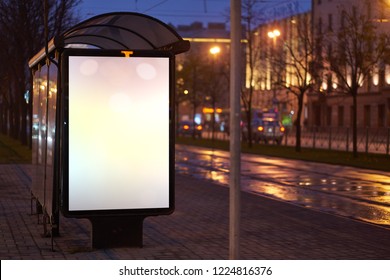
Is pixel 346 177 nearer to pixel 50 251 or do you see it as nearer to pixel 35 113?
pixel 35 113

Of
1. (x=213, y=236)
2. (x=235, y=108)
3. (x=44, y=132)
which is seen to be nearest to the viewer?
(x=235, y=108)

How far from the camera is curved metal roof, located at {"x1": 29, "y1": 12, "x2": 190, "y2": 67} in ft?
35.8

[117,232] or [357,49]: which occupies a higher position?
[357,49]

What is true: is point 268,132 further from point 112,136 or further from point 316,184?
point 112,136

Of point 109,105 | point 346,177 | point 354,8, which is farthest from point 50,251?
point 354,8

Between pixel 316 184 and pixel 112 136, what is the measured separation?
43.2 feet

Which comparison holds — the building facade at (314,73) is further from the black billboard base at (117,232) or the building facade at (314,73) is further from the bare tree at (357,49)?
the black billboard base at (117,232)

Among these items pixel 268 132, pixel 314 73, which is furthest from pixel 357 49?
pixel 268 132

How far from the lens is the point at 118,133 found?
1052 centimetres

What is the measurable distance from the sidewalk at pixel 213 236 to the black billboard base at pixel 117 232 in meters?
0.15

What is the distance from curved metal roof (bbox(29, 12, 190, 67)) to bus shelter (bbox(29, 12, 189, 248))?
41 mm

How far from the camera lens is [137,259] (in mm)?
10008

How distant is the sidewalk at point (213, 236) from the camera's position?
10.5m

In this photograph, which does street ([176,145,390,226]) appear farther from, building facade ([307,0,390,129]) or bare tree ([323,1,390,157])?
building facade ([307,0,390,129])
